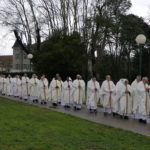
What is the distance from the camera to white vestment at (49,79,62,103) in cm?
2367

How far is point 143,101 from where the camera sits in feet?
53.3

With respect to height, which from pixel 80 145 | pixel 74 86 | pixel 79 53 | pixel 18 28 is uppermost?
pixel 18 28

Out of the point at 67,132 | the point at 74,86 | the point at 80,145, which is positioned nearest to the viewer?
the point at 80,145

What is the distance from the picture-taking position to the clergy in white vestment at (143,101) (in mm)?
15976

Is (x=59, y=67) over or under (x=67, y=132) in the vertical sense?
over

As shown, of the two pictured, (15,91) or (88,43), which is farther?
(88,43)

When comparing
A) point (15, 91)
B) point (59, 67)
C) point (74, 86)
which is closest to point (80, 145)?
point (74, 86)

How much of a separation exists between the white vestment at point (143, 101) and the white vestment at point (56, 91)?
26.3ft

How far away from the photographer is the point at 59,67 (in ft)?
114

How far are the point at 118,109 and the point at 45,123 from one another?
15.7 feet

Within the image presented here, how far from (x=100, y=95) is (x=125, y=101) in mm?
2371

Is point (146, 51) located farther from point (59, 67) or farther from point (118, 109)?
point (118, 109)

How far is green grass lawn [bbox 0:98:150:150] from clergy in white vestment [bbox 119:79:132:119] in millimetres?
2813

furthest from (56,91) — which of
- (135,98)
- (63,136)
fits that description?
(63,136)
